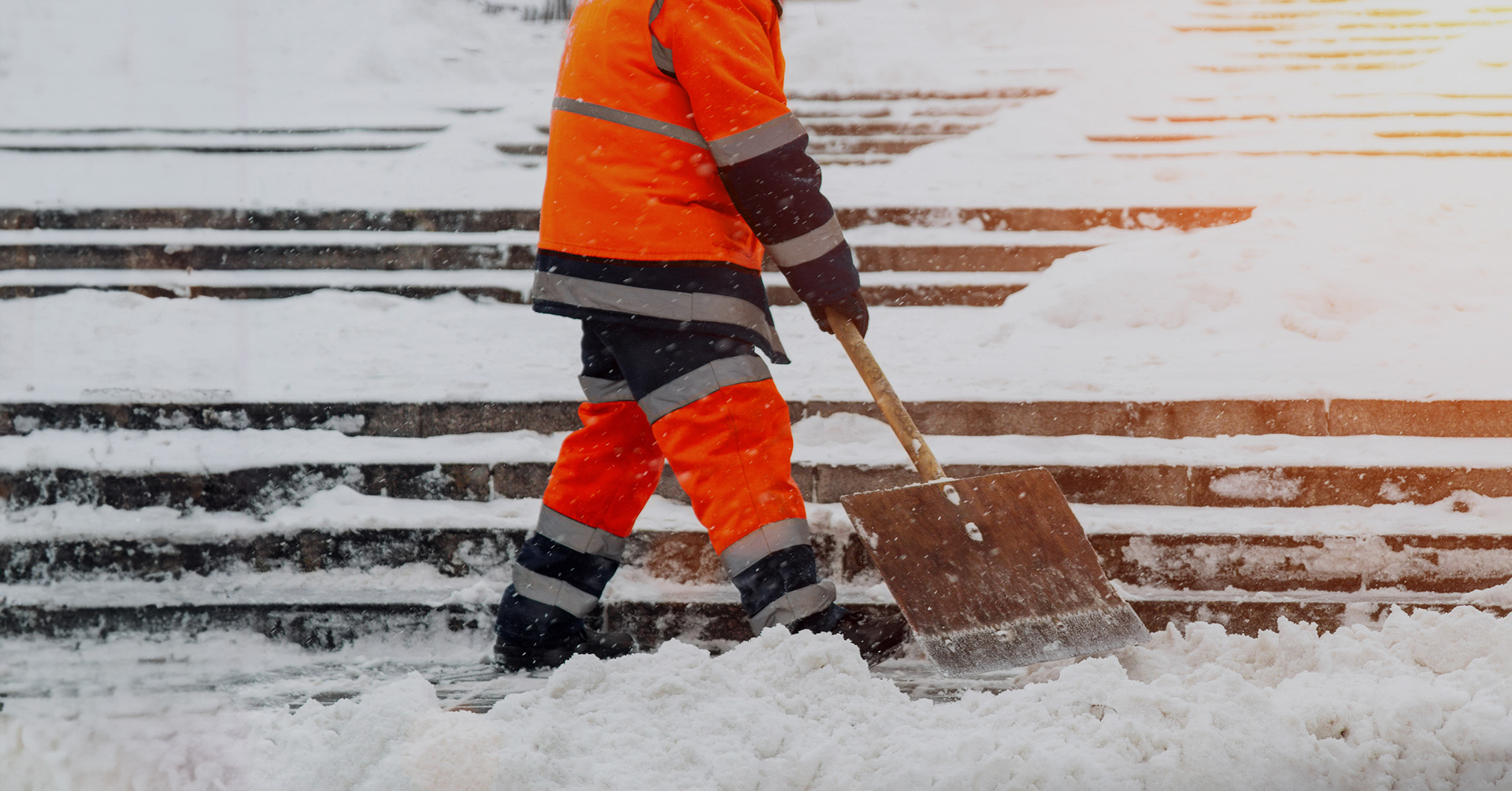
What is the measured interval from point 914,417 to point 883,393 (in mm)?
819

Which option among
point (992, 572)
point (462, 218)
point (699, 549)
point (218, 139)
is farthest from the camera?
point (218, 139)

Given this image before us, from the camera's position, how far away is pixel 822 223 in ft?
6.84

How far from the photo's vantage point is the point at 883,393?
85.8 inches

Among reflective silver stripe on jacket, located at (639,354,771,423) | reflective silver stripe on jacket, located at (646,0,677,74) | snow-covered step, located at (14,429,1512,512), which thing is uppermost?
reflective silver stripe on jacket, located at (646,0,677,74)

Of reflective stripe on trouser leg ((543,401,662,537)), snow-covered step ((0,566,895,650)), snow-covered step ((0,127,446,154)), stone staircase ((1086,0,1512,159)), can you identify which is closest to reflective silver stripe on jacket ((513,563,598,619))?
reflective stripe on trouser leg ((543,401,662,537))

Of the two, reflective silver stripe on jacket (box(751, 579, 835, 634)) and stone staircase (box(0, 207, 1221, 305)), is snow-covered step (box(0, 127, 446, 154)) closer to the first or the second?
stone staircase (box(0, 207, 1221, 305))

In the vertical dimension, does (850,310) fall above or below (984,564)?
above

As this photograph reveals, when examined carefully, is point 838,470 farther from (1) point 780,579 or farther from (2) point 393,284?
(2) point 393,284

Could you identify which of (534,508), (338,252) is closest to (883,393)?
(534,508)

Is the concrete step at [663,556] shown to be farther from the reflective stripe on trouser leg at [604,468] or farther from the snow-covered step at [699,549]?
the reflective stripe on trouser leg at [604,468]

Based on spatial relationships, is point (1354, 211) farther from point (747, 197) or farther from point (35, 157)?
point (35, 157)

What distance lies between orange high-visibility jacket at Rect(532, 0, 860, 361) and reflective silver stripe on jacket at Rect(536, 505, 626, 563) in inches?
18.9

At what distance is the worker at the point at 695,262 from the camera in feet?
6.57

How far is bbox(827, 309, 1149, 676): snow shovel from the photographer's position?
1.98 m
